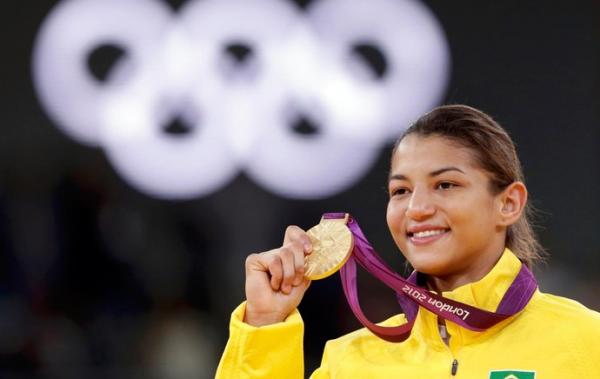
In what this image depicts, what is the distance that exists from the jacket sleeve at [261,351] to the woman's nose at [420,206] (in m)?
0.30

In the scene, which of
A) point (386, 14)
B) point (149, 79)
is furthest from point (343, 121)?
point (149, 79)

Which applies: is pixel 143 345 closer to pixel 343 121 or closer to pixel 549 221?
pixel 343 121

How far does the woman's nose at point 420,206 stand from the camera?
2.09 meters

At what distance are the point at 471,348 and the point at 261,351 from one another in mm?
389

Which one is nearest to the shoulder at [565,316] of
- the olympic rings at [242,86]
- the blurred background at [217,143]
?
the blurred background at [217,143]

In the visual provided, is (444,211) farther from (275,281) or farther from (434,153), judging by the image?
(275,281)

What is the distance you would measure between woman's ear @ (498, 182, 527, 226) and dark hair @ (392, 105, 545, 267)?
13 mm

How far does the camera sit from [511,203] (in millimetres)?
2191

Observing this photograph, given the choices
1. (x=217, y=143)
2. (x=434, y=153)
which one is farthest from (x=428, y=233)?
(x=217, y=143)

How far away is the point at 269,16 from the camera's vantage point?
12.7ft

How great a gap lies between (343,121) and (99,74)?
87cm

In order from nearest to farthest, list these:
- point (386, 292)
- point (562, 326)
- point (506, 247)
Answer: point (562, 326) < point (506, 247) < point (386, 292)

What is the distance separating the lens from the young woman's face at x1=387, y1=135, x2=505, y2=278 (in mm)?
2102

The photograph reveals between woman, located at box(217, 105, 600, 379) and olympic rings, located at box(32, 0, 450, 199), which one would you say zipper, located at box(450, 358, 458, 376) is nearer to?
woman, located at box(217, 105, 600, 379)
